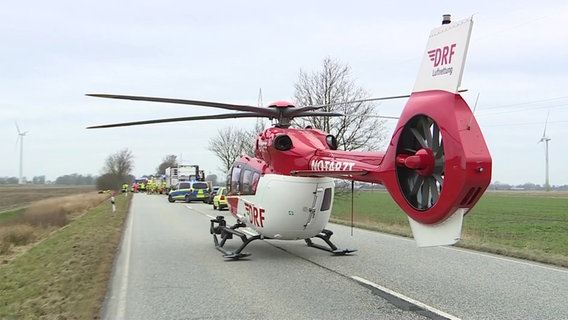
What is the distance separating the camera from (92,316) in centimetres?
698

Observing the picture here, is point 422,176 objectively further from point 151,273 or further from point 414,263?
point 151,273

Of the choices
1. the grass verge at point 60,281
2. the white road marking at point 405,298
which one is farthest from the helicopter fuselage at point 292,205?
the grass verge at point 60,281

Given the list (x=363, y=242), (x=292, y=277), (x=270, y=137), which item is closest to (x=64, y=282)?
(x=292, y=277)

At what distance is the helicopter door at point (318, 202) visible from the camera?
37.1 feet

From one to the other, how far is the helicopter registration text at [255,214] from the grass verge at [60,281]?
11.0 feet

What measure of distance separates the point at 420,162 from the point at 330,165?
10.7 ft

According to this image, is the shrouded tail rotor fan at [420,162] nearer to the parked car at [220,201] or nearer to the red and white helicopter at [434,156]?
the red and white helicopter at [434,156]

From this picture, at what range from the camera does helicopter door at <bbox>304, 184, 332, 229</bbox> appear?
37.1 feet

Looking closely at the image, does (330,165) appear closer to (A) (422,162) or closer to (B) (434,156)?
(A) (422,162)

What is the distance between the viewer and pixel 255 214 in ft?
40.1

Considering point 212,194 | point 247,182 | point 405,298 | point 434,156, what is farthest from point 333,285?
point 212,194

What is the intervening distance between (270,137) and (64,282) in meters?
5.20

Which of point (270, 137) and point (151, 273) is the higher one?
point (270, 137)

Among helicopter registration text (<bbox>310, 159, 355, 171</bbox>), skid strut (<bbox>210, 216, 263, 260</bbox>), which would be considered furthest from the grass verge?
helicopter registration text (<bbox>310, 159, 355, 171</bbox>)
